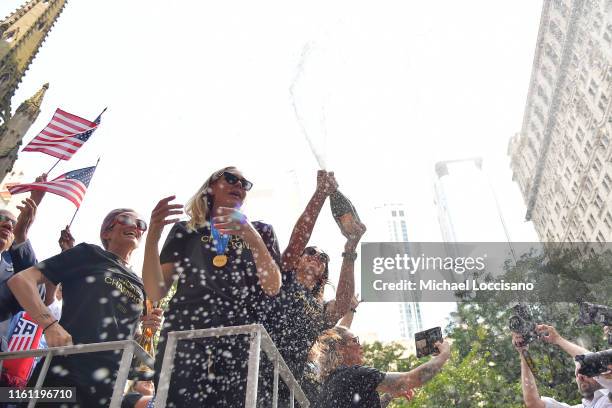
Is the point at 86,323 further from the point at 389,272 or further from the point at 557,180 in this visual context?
the point at 557,180

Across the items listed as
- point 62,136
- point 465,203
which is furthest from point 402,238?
point 62,136

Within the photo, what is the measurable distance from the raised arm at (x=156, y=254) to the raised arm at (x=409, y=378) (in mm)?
2059

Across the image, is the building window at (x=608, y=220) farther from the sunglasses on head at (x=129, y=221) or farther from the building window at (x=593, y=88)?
the sunglasses on head at (x=129, y=221)

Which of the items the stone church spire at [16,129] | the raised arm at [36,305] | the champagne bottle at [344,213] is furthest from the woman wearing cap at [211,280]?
the stone church spire at [16,129]

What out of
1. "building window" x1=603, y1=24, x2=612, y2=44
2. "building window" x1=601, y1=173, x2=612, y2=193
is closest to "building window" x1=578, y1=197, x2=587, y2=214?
"building window" x1=601, y1=173, x2=612, y2=193

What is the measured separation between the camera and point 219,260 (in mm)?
2918

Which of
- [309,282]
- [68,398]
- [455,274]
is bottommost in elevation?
[68,398]

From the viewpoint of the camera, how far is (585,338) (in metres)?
19.2

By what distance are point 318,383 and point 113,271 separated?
1851mm

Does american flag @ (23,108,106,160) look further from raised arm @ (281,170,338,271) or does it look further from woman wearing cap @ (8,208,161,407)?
raised arm @ (281,170,338,271)

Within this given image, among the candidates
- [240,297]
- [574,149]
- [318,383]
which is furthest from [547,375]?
[574,149]

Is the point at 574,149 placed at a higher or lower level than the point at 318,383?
higher

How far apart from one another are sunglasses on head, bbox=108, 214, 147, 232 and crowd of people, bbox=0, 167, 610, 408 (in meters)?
0.01

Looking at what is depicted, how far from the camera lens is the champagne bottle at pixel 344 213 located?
4.31 metres
